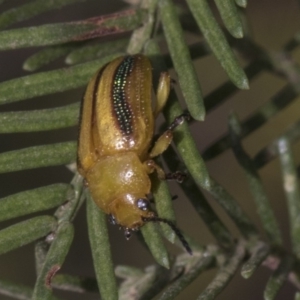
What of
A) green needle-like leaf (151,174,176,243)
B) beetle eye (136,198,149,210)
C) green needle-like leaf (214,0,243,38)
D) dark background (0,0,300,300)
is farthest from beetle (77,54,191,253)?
dark background (0,0,300,300)

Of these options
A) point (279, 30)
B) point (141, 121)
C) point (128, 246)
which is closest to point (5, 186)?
point (128, 246)

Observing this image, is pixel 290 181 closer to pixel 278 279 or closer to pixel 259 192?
pixel 259 192

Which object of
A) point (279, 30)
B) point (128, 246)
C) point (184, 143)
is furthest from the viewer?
point (128, 246)

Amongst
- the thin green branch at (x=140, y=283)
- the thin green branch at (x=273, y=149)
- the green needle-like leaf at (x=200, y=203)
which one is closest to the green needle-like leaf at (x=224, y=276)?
the green needle-like leaf at (x=200, y=203)

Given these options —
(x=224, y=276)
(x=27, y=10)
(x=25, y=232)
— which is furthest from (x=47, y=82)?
(x=224, y=276)

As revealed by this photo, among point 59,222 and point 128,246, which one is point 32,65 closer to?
point 59,222

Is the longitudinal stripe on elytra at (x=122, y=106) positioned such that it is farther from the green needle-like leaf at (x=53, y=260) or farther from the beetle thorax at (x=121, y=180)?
the green needle-like leaf at (x=53, y=260)
